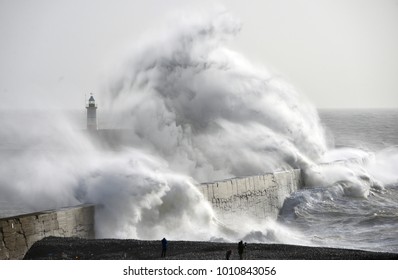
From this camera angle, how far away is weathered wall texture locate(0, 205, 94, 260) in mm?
7160

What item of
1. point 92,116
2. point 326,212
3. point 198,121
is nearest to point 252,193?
point 326,212

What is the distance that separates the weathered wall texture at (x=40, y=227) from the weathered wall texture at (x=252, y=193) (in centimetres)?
242

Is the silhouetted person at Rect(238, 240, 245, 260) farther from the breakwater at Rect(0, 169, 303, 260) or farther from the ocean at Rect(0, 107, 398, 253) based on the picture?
the ocean at Rect(0, 107, 398, 253)

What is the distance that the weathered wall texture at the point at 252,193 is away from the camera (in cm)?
1070

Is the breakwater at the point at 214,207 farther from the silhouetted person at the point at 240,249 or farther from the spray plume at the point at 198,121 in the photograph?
the silhouetted person at the point at 240,249

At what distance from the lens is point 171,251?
7121mm

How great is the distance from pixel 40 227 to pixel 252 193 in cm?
492

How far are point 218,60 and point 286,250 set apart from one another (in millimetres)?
8049

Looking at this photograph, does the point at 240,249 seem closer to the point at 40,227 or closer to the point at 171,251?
the point at 171,251
